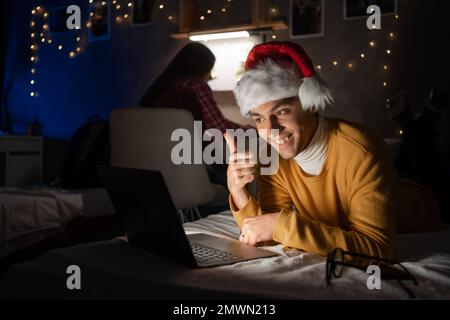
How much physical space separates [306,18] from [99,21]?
5.99 feet

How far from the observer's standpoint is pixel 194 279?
76 cm

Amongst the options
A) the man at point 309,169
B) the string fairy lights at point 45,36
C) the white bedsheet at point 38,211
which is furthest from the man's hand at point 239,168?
the string fairy lights at point 45,36

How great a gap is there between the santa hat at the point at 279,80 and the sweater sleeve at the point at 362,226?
0.22 metres

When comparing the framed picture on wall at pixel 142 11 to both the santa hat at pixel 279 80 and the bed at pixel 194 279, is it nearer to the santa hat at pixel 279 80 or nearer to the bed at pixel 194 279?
the santa hat at pixel 279 80

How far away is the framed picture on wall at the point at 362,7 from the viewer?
277cm

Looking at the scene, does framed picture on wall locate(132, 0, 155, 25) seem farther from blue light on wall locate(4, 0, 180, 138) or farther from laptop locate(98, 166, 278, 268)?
laptop locate(98, 166, 278, 268)

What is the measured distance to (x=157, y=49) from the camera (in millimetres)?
3592

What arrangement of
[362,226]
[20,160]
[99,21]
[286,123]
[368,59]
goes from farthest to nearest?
[99,21]
[20,160]
[368,59]
[286,123]
[362,226]

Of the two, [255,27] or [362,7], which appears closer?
[362,7]

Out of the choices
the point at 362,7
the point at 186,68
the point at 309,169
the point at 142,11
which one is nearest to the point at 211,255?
the point at 309,169

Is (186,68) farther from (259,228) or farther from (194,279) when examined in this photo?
(194,279)

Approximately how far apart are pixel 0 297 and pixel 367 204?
2.47 ft
